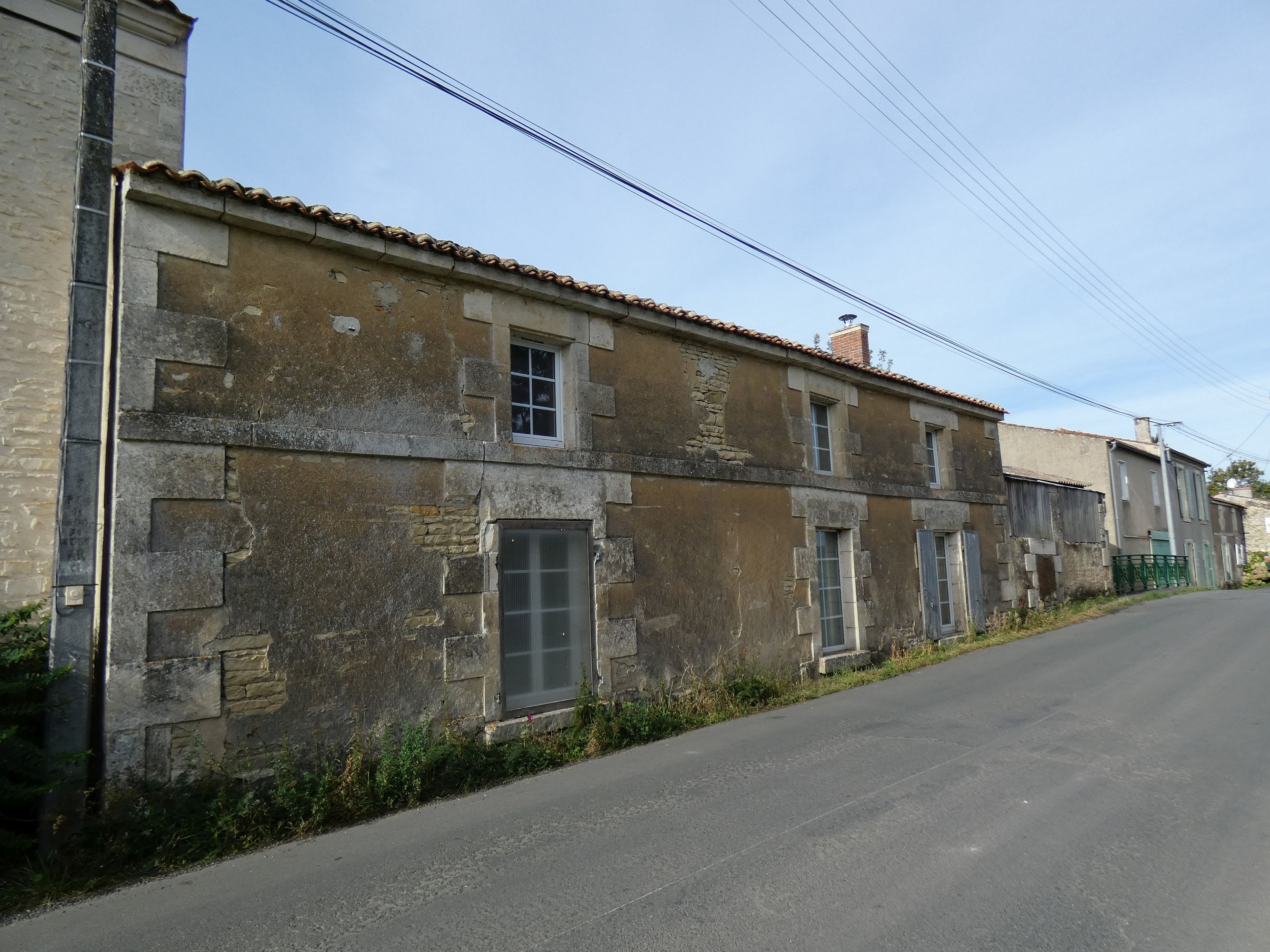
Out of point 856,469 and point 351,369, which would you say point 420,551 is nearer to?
point 351,369

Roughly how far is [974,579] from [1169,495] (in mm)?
17038

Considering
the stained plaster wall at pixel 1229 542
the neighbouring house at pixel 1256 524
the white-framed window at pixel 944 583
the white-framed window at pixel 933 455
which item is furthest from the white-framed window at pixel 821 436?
the neighbouring house at pixel 1256 524

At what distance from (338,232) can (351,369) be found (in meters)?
1.05

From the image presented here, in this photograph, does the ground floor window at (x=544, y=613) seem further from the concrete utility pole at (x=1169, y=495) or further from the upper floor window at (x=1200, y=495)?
the upper floor window at (x=1200, y=495)

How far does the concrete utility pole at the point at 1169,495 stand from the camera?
82.4 feet

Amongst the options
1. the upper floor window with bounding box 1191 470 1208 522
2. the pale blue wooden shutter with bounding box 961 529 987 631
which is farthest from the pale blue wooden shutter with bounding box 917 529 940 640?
the upper floor window with bounding box 1191 470 1208 522

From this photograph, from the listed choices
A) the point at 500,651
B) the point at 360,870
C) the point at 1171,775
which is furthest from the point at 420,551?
the point at 1171,775

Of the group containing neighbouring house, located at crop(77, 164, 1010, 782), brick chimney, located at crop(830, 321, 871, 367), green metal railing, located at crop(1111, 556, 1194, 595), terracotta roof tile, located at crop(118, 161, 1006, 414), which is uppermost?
brick chimney, located at crop(830, 321, 871, 367)

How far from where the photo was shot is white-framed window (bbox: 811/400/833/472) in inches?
410

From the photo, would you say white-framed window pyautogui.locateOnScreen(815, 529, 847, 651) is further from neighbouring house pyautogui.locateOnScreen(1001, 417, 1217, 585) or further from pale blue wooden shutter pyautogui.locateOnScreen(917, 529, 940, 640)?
neighbouring house pyautogui.locateOnScreen(1001, 417, 1217, 585)

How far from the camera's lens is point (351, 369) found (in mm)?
5965

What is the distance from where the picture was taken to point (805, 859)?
3.90 m

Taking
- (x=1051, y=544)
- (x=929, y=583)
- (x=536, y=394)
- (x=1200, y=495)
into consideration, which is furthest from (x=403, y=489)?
(x=1200, y=495)

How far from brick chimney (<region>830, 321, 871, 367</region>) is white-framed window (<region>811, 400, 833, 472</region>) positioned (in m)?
3.38
